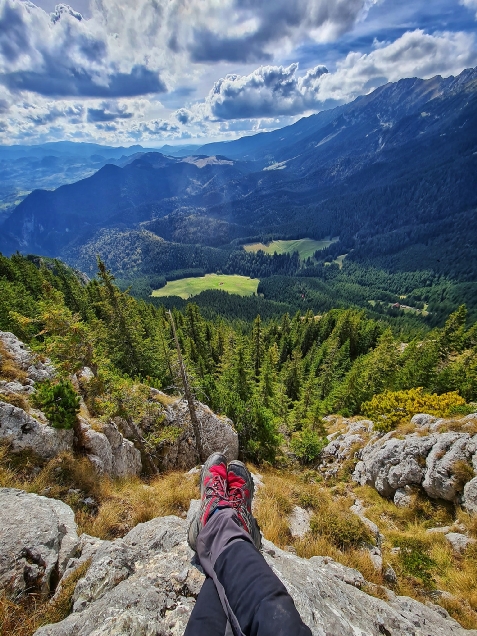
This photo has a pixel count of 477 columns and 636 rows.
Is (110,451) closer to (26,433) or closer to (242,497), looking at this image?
(26,433)

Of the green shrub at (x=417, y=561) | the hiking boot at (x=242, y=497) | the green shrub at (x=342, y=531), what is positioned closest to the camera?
the hiking boot at (x=242, y=497)

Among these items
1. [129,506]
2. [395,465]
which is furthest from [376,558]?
[395,465]

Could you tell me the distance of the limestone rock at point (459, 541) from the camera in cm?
1004

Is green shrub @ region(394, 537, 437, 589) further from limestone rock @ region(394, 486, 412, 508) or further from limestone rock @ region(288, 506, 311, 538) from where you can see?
limestone rock @ region(394, 486, 412, 508)

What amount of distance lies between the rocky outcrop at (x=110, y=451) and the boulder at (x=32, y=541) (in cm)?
499

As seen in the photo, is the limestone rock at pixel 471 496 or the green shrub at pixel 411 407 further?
the green shrub at pixel 411 407

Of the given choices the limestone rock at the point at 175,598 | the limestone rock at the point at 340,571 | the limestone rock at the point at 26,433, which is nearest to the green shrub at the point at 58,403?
the limestone rock at the point at 26,433

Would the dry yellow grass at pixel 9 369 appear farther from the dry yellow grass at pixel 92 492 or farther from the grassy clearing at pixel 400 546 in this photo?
the grassy clearing at pixel 400 546

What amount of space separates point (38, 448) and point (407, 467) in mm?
17138

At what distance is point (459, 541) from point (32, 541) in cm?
1318

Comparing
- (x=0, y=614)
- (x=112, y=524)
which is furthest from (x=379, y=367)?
(x=0, y=614)

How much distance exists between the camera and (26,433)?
32.1 feet

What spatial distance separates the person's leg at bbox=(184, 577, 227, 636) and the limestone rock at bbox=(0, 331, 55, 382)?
13.4 meters

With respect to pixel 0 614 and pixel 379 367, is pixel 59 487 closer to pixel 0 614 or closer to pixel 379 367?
pixel 0 614
